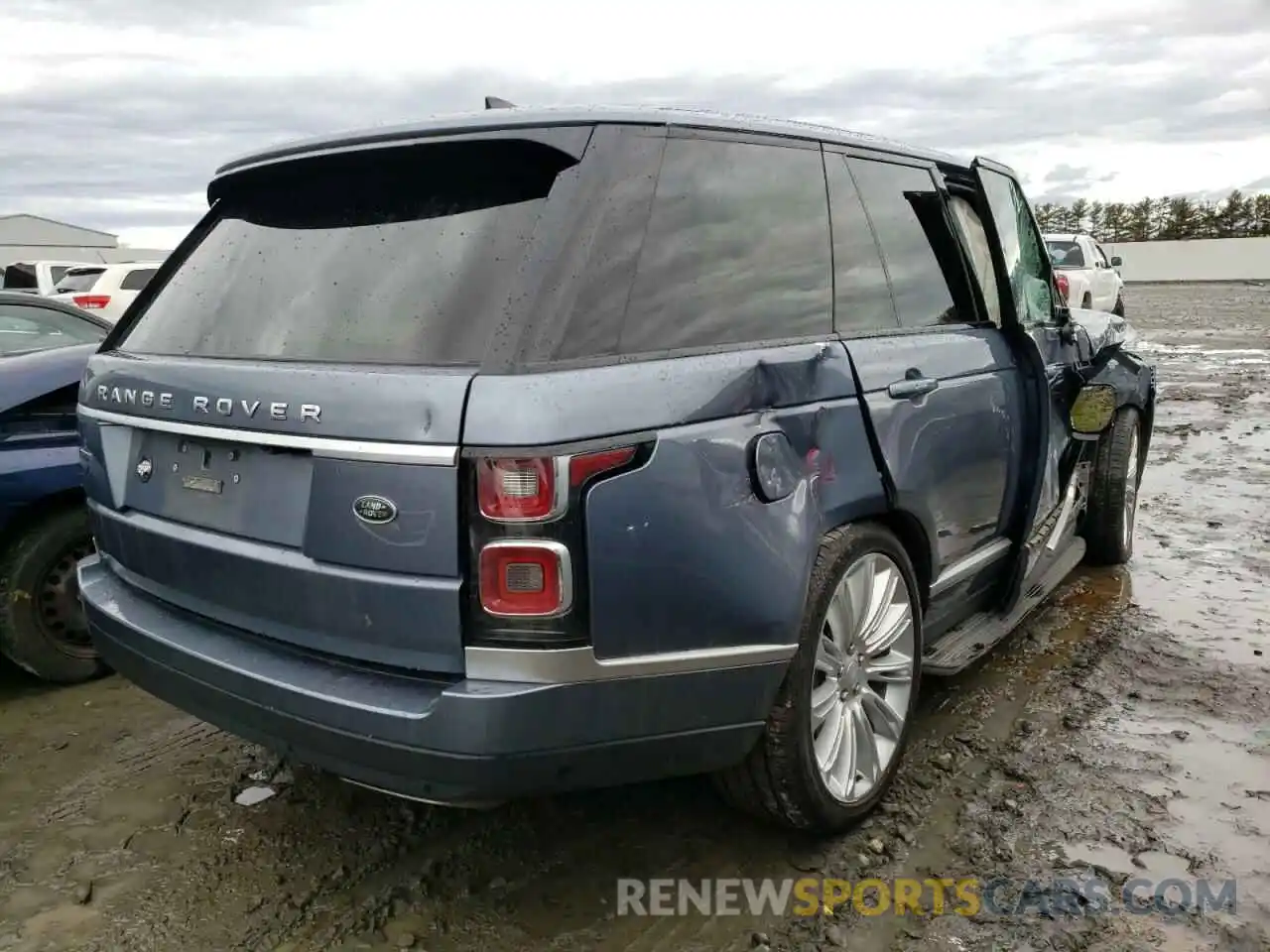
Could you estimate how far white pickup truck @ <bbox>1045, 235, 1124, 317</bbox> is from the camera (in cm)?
1716

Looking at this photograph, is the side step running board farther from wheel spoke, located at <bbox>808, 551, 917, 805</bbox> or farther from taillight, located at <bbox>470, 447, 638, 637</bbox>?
taillight, located at <bbox>470, 447, 638, 637</bbox>

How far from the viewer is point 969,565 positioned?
3.49m

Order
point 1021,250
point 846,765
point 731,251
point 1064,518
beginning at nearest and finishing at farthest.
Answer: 1. point 731,251
2. point 846,765
3. point 1021,250
4. point 1064,518

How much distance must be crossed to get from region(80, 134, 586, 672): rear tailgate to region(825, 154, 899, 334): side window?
3.28 ft

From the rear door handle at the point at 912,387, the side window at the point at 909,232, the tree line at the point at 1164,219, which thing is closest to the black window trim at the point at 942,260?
the side window at the point at 909,232

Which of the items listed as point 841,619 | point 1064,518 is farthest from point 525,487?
point 1064,518

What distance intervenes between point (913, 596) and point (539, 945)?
1425 mm

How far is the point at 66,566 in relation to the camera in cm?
397

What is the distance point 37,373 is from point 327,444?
95.5 inches

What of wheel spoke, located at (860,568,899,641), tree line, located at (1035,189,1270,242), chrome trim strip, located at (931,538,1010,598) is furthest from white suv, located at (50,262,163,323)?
tree line, located at (1035,189,1270,242)

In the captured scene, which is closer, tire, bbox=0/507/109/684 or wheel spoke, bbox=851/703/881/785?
wheel spoke, bbox=851/703/881/785

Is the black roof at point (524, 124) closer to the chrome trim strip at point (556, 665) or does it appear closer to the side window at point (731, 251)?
the side window at point (731, 251)

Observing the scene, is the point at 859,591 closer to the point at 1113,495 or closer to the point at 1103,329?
the point at 1113,495

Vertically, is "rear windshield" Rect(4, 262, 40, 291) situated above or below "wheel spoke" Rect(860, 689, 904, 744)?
above
